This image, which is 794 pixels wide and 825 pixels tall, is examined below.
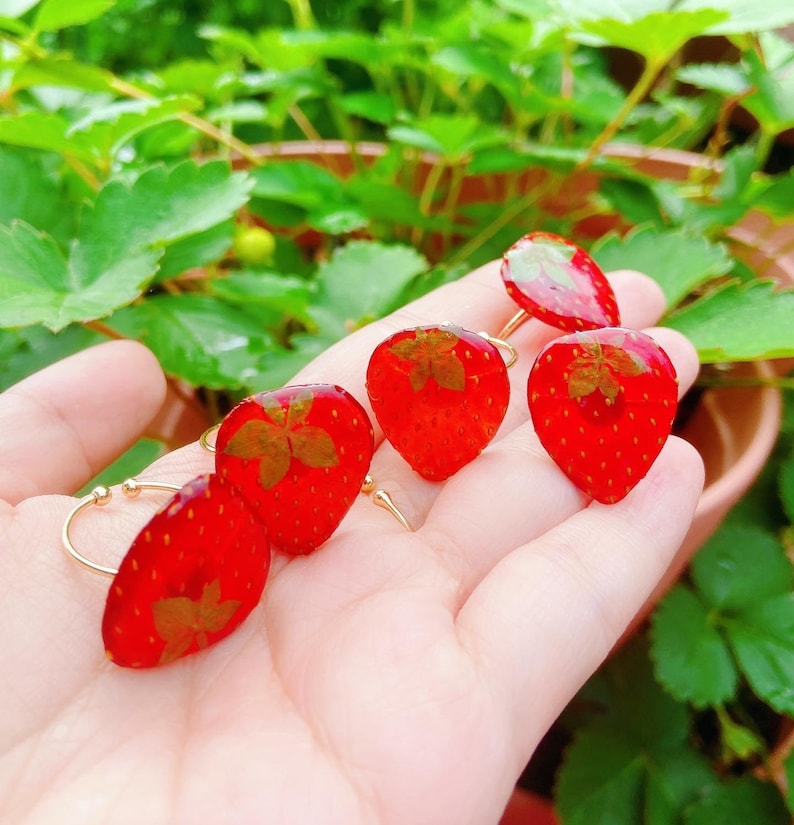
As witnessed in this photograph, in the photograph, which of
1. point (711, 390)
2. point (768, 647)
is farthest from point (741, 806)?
point (711, 390)

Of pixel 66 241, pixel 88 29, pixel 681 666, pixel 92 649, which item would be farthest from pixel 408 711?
pixel 88 29

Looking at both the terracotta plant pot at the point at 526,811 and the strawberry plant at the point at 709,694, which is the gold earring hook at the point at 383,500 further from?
the terracotta plant pot at the point at 526,811

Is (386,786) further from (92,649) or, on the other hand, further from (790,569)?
(790,569)

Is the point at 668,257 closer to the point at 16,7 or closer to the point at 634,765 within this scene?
the point at 634,765

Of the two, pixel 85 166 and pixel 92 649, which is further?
pixel 85 166

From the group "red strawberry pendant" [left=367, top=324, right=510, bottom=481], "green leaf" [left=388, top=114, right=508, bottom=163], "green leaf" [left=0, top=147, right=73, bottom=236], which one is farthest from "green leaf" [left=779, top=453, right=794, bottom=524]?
"green leaf" [left=0, top=147, right=73, bottom=236]

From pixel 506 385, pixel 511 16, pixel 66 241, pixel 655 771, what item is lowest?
pixel 655 771

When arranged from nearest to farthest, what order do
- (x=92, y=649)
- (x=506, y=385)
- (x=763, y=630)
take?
1. (x=92, y=649)
2. (x=506, y=385)
3. (x=763, y=630)

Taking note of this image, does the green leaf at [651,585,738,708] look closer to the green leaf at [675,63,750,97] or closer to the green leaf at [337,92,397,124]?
the green leaf at [675,63,750,97]
